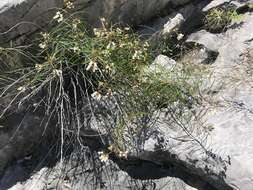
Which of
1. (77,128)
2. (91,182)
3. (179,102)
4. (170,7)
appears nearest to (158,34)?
(170,7)

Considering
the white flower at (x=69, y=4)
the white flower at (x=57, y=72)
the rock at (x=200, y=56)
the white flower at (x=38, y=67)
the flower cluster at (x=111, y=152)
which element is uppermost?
the white flower at (x=69, y=4)

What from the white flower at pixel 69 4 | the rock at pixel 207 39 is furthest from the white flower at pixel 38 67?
the rock at pixel 207 39

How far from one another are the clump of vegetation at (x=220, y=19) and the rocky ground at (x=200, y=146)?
59mm

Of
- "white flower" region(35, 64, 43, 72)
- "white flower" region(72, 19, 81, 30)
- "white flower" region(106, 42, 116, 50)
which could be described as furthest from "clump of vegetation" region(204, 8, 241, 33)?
"white flower" region(35, 64, 43, 72)

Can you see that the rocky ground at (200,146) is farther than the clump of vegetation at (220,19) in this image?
No

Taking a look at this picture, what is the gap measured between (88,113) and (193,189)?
3.72 feet

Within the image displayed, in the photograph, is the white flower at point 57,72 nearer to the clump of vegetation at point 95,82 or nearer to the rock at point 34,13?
the clump of vegetation at point 95,82

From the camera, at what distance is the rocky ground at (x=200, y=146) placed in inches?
156

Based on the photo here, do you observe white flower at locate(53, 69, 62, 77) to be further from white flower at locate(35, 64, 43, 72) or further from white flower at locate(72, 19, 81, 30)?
white flower at locate(72, 19, 81, 30)

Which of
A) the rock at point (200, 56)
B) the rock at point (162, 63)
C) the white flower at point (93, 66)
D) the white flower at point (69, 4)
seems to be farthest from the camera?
the rock at point (200, 56)

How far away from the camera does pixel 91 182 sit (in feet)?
14.3

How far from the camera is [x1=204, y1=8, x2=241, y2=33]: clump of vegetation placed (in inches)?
196

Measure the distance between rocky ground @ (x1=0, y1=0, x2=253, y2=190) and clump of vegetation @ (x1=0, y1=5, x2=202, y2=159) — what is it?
182 millimetres

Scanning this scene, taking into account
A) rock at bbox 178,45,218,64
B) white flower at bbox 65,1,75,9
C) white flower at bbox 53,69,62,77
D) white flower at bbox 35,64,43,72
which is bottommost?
white flower at bbox 53,69,62,77
